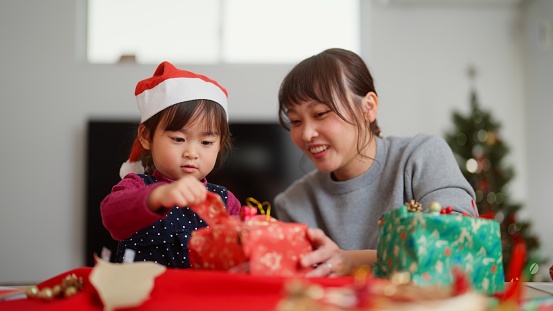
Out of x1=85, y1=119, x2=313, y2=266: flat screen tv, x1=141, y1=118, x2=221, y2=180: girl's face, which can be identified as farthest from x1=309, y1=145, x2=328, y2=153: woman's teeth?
x1=85, y1=119, x2=313, y2=266: flat screen tv

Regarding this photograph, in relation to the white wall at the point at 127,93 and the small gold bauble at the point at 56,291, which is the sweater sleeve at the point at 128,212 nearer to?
the small gold bauble at the point at 56,291

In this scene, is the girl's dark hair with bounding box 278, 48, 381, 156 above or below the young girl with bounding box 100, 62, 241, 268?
above

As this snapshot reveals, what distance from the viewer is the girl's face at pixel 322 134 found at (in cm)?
159

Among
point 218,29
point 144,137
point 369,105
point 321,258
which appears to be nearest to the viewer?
point 321,258

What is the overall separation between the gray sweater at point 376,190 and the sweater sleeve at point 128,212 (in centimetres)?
81

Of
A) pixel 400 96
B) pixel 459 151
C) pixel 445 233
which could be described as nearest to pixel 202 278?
pixel 445 233

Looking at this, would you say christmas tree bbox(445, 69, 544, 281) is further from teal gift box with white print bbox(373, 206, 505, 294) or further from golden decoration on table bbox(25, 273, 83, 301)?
golden decoration on table bbox(25, 273, 83, 301)

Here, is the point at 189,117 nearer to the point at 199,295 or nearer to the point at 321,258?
the point at 321,258

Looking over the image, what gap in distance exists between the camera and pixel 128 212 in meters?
0.99

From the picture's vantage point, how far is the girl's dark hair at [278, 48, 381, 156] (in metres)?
1.58

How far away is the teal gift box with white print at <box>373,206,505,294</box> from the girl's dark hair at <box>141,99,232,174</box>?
629 mm

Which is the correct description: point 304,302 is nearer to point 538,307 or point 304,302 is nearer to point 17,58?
point 538,307

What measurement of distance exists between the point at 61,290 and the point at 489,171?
12.8ft

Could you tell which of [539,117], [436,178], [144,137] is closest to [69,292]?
[144,137]
